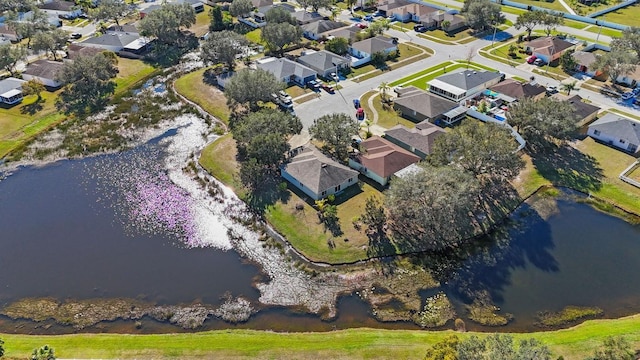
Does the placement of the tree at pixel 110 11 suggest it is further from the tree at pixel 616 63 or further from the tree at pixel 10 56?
the tree at pixel 616 63

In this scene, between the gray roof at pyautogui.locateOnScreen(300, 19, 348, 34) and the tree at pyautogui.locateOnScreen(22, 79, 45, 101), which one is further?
the gray roof at pyautogui.locateOnScreen(300, 19, 348, 34)

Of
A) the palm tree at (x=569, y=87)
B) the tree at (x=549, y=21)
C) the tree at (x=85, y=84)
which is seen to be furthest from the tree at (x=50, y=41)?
the tree at (x=549, y=21)

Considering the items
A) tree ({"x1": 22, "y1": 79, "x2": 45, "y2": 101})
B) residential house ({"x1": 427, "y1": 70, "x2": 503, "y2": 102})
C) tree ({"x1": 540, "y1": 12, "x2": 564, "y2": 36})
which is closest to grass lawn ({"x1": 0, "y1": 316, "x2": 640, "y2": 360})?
residential house ({"x1": 427, "y1": 70, "x2": 503, "y2": 102})

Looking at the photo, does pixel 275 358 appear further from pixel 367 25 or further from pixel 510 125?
pixel 367 25

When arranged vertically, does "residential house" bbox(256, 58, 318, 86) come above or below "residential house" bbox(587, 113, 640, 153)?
above

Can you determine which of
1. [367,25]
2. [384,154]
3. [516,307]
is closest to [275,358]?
[516,307]

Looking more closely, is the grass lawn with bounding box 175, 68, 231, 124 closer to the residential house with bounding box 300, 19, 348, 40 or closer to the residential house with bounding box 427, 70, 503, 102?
the residential house with bounding box 300, 19, 348, 40
